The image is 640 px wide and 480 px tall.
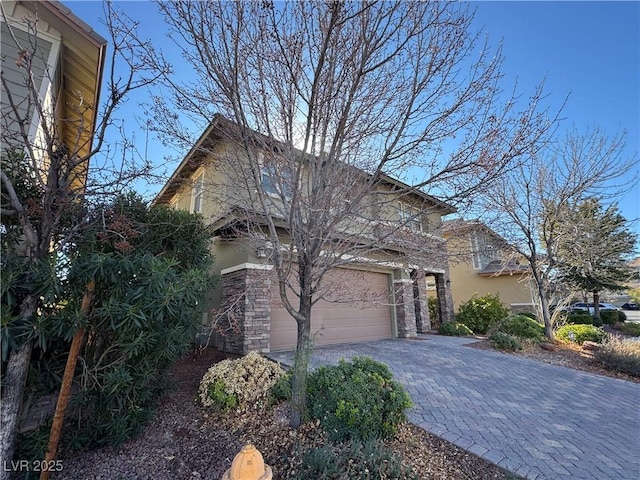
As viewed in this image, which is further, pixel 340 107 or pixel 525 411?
pixel 525 411

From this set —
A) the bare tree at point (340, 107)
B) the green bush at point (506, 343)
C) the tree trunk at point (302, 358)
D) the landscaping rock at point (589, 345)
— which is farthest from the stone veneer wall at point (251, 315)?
the landscaping rock at point (589, 345)

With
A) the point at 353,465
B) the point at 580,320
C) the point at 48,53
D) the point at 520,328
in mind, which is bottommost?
the point at 580,320

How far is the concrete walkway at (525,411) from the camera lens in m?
3.55

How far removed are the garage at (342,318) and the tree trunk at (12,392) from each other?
15.9 feet

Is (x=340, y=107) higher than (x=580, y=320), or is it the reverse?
(x=340, y=107)

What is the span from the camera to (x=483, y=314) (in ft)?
47.6

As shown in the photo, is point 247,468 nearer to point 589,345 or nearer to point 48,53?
point 48,53

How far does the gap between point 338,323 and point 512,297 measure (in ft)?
46.1

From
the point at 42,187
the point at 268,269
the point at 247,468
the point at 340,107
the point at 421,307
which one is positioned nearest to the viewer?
the point at 247,468

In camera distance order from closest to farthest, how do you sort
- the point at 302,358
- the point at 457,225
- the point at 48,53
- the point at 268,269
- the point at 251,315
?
the point at 302,358 < the point at 457,225 < the point at 48,53 < the point at 251,315 < the point at 268,269

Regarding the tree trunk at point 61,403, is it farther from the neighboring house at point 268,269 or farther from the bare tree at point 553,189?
the bare tree at point 553,189

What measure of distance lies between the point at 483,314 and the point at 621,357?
6.62 metres

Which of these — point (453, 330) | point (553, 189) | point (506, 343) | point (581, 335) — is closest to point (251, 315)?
point (506, 343)

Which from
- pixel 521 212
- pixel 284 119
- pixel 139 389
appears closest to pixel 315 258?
pixel 284 119
